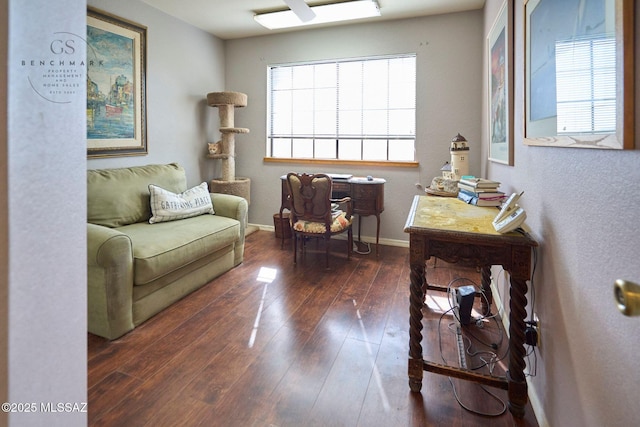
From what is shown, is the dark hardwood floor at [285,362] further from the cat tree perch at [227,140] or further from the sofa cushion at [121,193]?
the cat tree perch at [227,140]

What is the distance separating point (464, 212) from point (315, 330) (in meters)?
1.13

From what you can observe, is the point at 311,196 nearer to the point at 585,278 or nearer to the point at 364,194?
the point at 364,194

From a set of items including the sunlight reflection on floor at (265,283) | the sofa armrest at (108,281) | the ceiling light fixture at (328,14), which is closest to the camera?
the sofa armrest at (108,281)

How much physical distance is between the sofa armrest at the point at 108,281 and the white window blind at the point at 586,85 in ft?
7.36

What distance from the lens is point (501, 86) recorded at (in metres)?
2.42

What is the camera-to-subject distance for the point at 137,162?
3.60 metres

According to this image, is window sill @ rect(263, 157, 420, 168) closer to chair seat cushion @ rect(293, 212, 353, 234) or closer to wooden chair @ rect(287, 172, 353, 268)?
wooden chair @ rect(287, 172, 353, 268)

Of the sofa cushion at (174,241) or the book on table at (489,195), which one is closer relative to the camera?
the book on table at (489,195)

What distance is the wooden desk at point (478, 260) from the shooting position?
1519 millimetres

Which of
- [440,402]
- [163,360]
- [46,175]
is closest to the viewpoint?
[46,175]

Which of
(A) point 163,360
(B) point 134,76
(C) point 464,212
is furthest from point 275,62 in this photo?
(A) point 163,360

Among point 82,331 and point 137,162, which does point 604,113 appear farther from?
point 137,162

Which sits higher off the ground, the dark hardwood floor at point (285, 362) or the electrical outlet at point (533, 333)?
the electrical outlet at point (533, 333)

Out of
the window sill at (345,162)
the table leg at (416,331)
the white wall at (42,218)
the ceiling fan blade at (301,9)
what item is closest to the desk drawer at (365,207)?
the window sill at (345,162)
